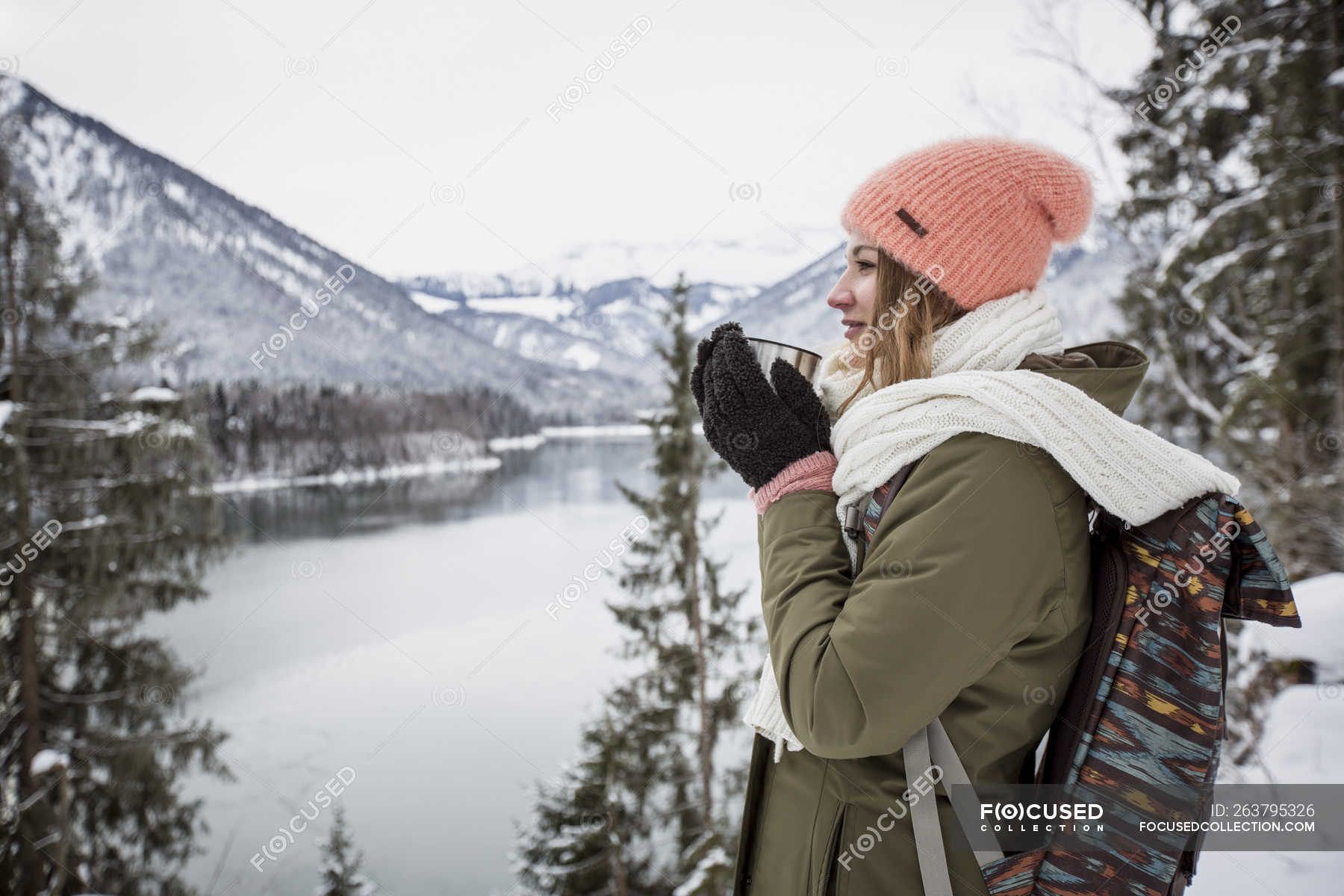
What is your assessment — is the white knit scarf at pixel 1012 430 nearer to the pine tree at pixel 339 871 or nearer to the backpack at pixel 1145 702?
the backpack at pixel 1145 702

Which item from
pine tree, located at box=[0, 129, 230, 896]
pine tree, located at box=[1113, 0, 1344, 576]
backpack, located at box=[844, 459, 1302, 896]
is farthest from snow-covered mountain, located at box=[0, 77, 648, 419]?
backpack, located at box=[844, 459, 1302, 896]

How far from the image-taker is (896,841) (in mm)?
957

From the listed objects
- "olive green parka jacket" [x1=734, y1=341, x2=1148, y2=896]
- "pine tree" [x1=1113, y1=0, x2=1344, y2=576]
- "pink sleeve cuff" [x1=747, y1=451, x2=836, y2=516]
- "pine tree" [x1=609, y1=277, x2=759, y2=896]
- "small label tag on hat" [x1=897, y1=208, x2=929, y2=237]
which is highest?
"pine tree" [x1=1113, y1=0, x2=1344, y2=576]

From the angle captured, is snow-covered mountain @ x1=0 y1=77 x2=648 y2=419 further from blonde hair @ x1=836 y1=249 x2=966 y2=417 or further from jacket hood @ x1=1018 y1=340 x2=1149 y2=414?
jacket hood @ x1=1018 y1=340 x2=1149 y2=414

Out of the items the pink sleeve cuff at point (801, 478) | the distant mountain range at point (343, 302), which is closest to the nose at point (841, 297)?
the pink sleeve cuff at point (801, 478)

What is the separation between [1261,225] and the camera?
22.1 feet

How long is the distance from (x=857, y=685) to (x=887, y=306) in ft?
2.01

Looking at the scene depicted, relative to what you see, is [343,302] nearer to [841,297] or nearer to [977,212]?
[841,297]

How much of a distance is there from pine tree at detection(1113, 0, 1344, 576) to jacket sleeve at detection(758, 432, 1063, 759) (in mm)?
6211

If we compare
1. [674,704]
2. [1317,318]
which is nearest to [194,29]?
[674,704]

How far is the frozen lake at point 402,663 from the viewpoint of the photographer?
1625cm

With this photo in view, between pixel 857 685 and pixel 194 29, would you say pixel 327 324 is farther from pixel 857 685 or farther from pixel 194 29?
pixel 857 685

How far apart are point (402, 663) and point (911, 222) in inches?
1102

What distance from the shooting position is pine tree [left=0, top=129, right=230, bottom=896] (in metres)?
7.94
